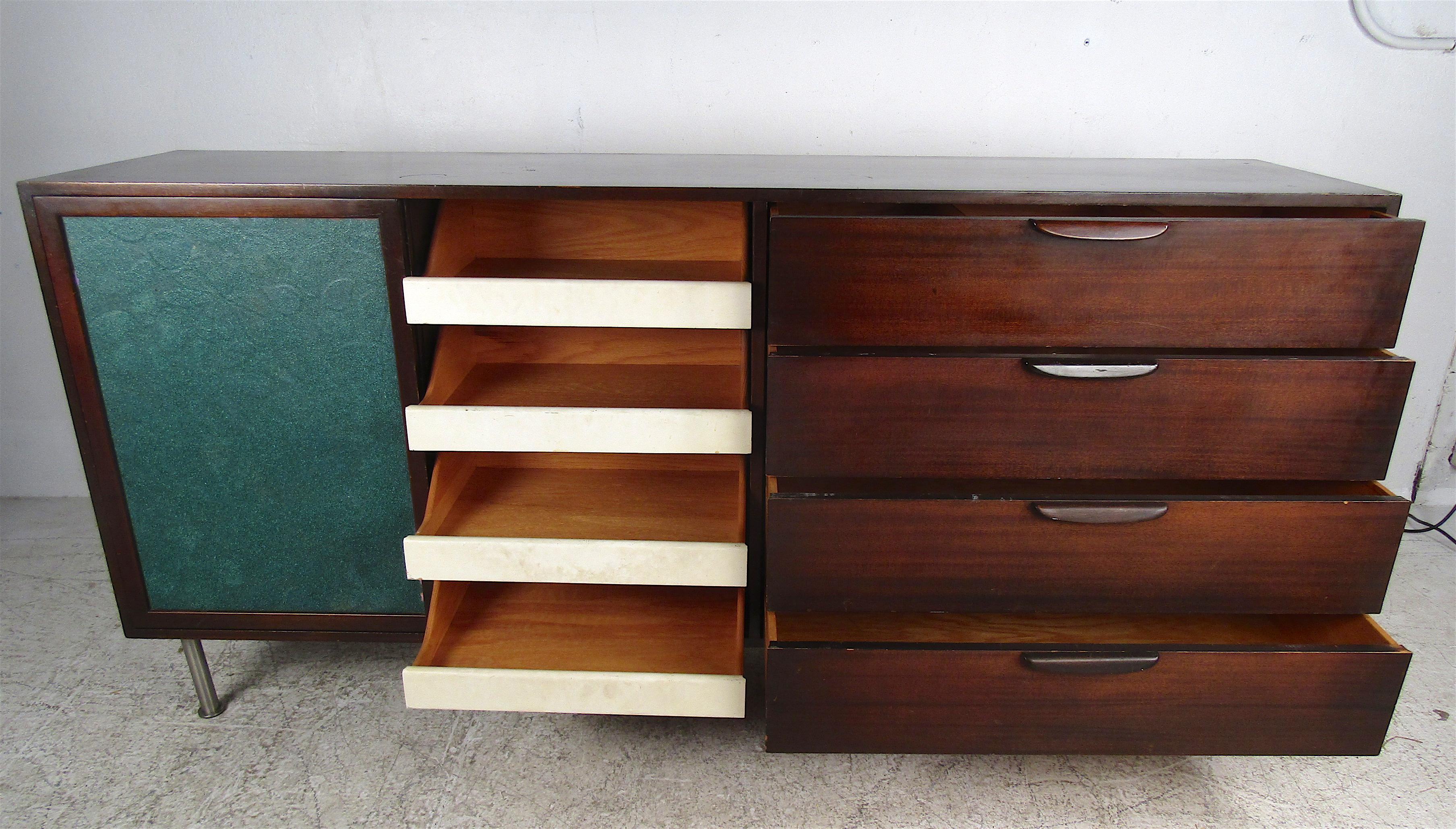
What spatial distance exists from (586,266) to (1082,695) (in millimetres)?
995

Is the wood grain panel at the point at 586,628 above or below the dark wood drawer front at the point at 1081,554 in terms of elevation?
below

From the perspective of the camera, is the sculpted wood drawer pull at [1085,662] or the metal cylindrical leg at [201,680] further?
the metal cylindrical leg at [201,680]

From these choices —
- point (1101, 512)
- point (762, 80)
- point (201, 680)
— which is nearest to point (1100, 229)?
point (1101, 512)

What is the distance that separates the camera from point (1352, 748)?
1.26 meters

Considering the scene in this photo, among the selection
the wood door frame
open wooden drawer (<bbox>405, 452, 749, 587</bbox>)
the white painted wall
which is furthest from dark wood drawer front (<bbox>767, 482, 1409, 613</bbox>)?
the white painted wall

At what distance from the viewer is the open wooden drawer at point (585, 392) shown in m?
1.28

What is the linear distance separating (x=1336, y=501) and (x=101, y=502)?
5.88 feet

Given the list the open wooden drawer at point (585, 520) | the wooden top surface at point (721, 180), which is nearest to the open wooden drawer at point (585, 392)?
the open wooden drawer at point (585, 520)

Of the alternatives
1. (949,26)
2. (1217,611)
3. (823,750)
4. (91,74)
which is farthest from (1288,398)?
(91,74)

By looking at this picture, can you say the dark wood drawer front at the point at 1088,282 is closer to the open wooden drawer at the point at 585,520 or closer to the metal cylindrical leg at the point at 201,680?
the open wooden drawer at the point at 585,520

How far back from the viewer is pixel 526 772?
4.68ft

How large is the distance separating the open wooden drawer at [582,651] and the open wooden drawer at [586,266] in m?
0.45

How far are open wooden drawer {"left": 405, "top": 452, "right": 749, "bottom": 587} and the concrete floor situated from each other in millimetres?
309

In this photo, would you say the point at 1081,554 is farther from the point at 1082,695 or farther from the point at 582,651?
the point at 582,651
